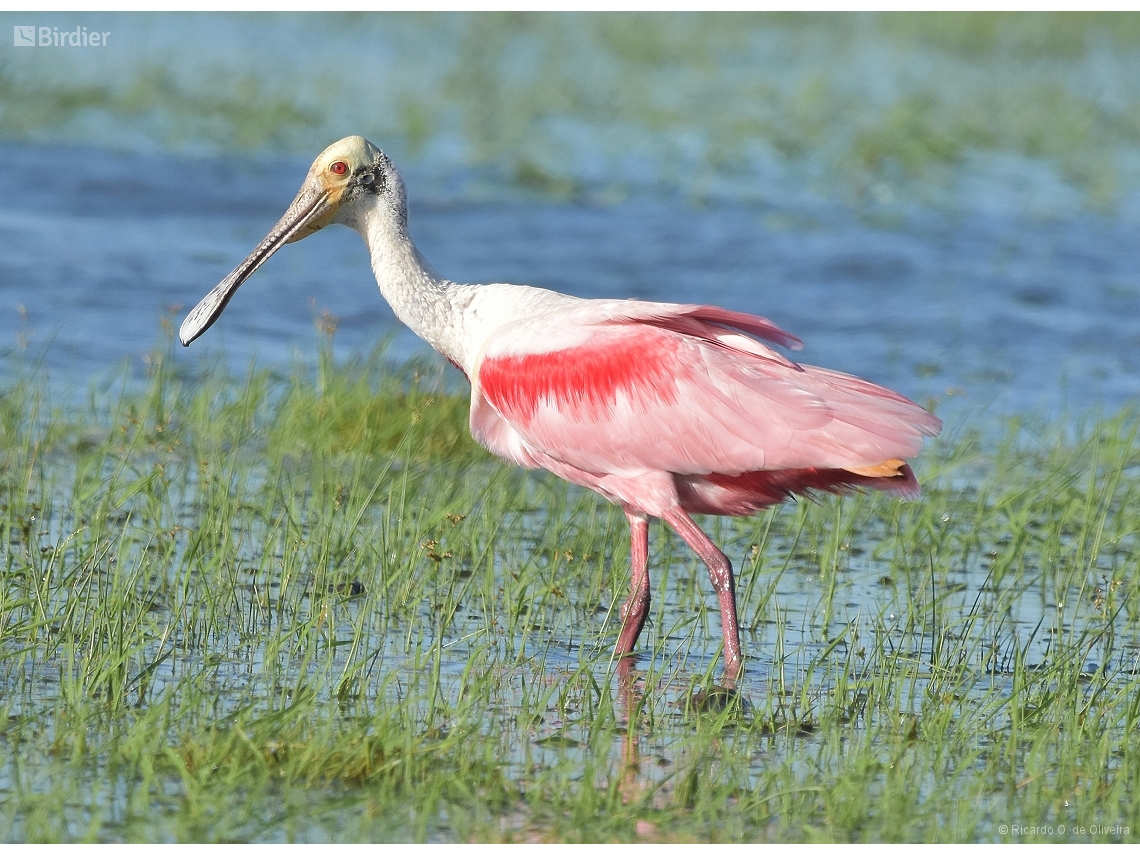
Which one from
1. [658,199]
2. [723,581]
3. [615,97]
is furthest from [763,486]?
[615,97]

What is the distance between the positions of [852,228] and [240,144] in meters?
6.05

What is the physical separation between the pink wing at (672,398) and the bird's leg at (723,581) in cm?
19

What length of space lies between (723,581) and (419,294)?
Result: 5.37 ft

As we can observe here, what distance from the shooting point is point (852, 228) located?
15.3m

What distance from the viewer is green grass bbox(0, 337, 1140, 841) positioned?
4.38 m

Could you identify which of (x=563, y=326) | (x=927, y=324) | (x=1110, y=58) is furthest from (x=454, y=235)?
(x=1110, y=58)

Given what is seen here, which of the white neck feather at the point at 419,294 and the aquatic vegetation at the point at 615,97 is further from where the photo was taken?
the aquatic vegetation at the point at 615,97

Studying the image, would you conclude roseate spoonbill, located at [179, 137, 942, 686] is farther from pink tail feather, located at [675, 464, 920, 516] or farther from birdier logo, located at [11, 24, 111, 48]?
birdier logo, located at [11, 24, 111, 48]

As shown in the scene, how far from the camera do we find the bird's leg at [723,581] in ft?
18.8

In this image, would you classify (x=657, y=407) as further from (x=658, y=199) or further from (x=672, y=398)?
(x=658, y=199)

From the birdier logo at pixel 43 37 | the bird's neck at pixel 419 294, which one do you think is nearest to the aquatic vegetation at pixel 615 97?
the birdier logo at pixel 43 37

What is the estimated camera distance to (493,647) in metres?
5.82

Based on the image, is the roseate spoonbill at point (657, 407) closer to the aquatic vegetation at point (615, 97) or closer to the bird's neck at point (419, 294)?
the bird's neck at point (419, 294)

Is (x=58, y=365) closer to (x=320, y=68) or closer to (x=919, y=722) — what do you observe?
(x=919, y=722)
